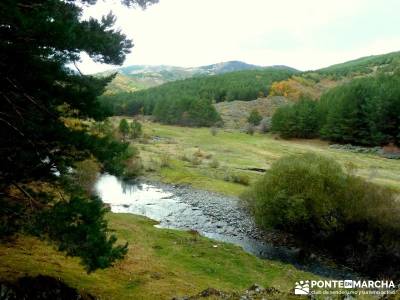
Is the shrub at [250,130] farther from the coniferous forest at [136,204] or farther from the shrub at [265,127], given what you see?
the coniferous forest at [136,204]

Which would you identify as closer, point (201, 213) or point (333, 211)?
point (333, 211)

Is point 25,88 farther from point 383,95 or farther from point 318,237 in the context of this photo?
point 383,95

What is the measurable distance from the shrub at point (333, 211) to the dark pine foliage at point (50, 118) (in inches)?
1141

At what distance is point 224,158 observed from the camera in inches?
3883

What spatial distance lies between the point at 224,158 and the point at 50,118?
84.2 metres

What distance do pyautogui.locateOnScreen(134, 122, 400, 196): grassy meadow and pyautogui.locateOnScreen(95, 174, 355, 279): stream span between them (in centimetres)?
584

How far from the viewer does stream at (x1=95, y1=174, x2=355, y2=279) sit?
1535 inches

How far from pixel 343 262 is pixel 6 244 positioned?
96.3 feet

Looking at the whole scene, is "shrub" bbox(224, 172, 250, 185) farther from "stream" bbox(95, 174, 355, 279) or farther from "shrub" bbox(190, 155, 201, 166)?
"shrub" bbox(190, 155, 201, 166)

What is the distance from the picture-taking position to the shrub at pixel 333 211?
3797 centimetres

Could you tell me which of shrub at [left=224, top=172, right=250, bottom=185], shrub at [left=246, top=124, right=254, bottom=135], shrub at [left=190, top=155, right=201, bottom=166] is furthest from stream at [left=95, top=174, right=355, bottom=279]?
shrub at [left=246, top=124, right=254, bottom=135]

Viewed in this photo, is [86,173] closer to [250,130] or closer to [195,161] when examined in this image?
[195,161]

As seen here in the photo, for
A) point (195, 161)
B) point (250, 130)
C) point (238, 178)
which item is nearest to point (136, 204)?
point (238, 178)

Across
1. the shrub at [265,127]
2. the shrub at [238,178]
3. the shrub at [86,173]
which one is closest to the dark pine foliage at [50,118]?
the shrub at [86,173]
